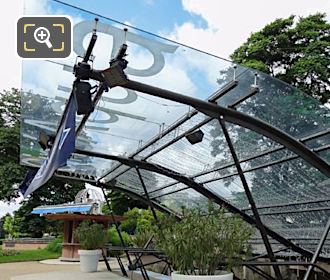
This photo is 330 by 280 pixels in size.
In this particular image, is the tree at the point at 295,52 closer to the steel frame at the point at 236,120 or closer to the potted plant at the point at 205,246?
the steel frame at the point at 236,120

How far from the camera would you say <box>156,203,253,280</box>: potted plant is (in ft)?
12.3

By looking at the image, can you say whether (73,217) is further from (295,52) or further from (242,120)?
(242,120)

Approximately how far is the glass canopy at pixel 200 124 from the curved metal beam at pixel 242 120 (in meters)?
0.02

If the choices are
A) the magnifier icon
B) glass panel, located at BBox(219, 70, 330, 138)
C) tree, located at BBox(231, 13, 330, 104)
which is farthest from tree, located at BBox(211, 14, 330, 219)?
tree, located at BBox(231, 13, 330, 104)

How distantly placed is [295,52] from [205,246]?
41.2ft

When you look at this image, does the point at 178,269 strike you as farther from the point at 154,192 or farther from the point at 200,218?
the point at 154,192

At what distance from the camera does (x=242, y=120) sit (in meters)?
5.13

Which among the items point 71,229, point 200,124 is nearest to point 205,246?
point 200,124

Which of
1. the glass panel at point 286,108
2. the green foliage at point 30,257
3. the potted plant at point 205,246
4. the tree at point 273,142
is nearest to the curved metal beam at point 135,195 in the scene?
the tree at point 273,142

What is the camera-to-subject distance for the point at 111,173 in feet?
32.7

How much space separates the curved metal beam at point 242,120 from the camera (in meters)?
4.56

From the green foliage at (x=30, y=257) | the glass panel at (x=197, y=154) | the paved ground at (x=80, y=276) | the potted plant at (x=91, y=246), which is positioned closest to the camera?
the glass panel at (x=197, y=154)

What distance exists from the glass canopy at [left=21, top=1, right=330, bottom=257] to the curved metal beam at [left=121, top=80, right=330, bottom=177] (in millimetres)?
16

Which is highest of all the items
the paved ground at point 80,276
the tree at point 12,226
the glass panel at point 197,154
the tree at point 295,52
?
the tree at point 295,52
